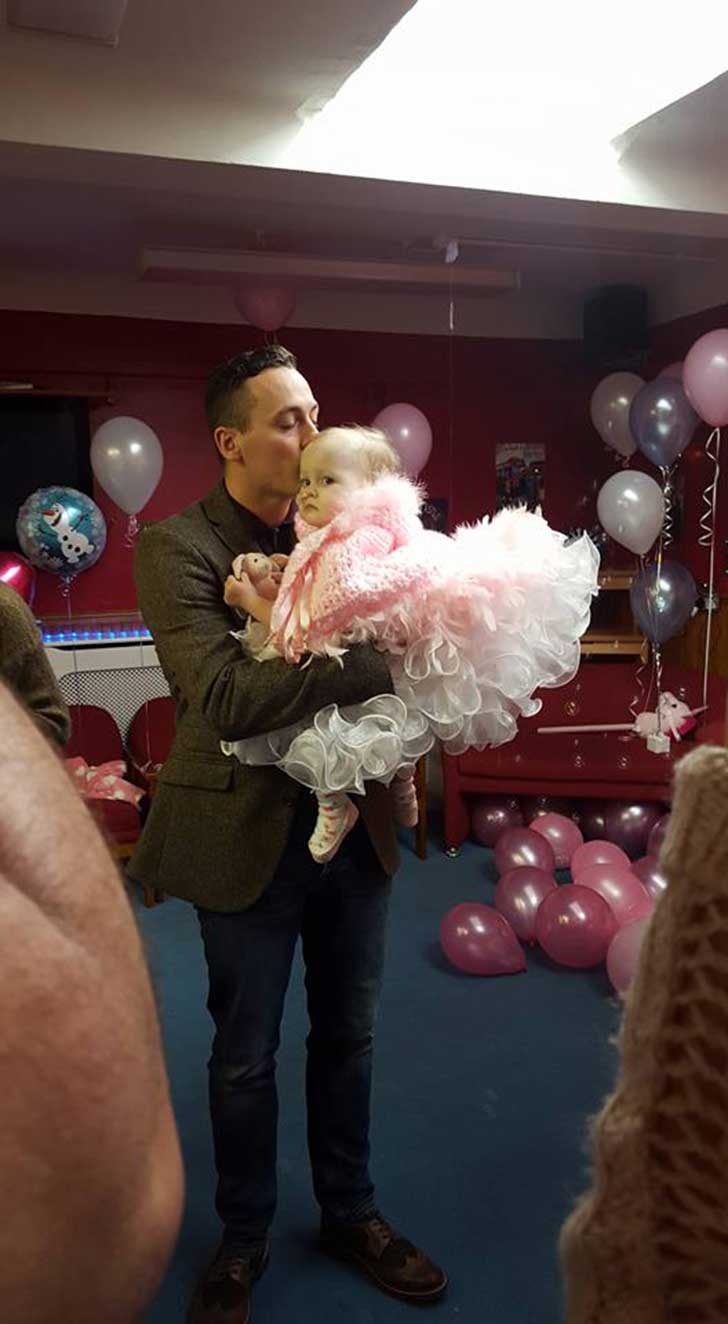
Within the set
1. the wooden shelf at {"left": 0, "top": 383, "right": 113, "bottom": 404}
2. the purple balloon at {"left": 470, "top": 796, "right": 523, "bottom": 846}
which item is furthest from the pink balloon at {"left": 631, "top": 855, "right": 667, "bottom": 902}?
the wooden shelf at {"left": 0, "top": 383, "right": 113, "bottom": 404}

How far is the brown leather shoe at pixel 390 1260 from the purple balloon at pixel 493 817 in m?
2.34

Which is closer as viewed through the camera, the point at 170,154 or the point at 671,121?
the point at 170,154

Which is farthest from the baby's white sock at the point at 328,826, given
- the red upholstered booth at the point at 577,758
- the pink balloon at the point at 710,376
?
the pink balloon at the point at 710,376

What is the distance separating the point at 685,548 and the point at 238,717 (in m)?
4.24

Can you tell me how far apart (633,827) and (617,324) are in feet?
9.32

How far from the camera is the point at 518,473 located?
5.51 metres

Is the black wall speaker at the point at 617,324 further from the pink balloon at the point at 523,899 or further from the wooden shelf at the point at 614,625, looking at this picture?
the pink balloon at the point at 523,899

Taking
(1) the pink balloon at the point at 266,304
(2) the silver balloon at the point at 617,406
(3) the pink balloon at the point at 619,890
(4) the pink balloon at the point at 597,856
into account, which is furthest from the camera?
(2) the silver balloon at the point at 617,406

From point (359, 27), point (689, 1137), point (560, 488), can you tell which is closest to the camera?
point (689, 1137)

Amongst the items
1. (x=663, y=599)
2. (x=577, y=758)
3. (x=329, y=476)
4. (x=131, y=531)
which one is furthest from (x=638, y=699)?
(x=329, y=476)

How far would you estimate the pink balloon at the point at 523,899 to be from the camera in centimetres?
308

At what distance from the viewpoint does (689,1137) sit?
38cm

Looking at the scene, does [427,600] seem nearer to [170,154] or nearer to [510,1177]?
[510,1177]

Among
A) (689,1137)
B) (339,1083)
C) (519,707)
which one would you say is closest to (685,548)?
(519,707)
